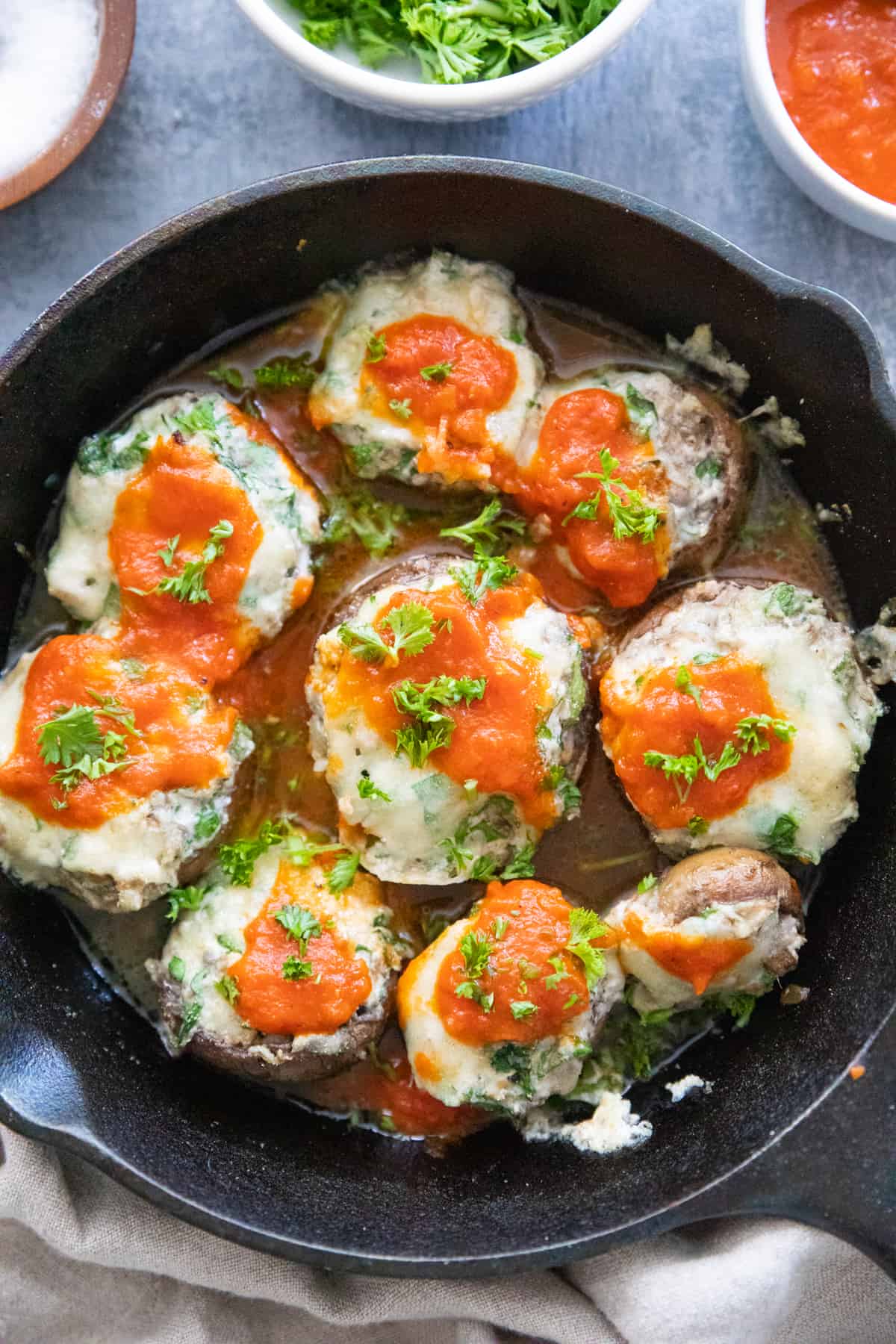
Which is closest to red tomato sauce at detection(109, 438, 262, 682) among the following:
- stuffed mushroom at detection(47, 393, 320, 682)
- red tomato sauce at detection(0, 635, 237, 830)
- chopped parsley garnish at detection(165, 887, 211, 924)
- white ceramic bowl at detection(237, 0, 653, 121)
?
stuffed mushroom at detection(47, 393, 320, 682)

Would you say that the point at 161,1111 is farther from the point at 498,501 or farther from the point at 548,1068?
the point at 498,501

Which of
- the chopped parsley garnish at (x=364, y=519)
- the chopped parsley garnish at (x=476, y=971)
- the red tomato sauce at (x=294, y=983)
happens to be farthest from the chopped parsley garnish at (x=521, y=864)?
the chopped parsley garnish at (x=364, y=519)

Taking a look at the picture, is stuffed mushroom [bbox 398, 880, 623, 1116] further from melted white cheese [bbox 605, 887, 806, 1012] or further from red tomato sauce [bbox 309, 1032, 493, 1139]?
red tomato sauce [bbox 309, 1032, 493, 1139]

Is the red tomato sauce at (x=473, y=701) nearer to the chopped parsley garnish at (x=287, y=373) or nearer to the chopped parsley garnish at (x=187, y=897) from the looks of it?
the chopped parsley garnish at (x=187, y=897)

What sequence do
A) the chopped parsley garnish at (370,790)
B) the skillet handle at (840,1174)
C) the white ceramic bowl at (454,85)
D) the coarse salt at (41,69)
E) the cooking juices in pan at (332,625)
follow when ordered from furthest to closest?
the cooking juices in pan at (332,625) < the coarse salt at (41,69) < the chopped parsley garnish at (370,790) < the white ceramic bowl at (454,85) < the skillet handle at (840,1174)

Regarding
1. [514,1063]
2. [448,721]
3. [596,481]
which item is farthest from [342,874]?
[596,481]

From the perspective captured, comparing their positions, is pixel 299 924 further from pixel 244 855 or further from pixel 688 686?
pixel 688 686

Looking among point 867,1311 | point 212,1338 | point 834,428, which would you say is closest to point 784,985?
point 867,1311
